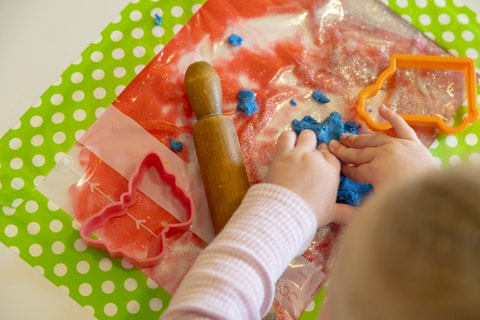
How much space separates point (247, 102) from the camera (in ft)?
2.34

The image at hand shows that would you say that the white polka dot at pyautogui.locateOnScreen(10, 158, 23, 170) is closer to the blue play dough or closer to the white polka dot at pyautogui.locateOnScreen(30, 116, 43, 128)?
the white polka dot at pyautogui.locateOnScreen(30, 116, 43, 128)

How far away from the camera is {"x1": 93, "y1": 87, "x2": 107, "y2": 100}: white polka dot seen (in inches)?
28.0

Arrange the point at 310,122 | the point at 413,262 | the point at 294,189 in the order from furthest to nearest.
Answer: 1. the point at 310,122
2. the point at 294,189
3. the point at 413,262

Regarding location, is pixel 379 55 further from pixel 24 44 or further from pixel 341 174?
pixel 24 44

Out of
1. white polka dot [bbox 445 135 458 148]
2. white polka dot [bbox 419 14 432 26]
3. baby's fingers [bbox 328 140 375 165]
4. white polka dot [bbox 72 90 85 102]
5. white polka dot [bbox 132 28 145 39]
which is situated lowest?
white polka dot [bbox 72 90 85 102]

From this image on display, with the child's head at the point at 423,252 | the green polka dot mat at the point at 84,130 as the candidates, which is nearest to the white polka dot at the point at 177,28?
the green polka dot mat at the point at 84,130

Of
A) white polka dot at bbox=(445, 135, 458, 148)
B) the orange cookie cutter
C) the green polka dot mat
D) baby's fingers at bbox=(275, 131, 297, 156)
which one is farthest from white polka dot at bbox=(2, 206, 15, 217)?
white polka dot at bbox=(445, 135, 458, 148)

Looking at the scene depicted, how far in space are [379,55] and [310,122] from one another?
146 mm

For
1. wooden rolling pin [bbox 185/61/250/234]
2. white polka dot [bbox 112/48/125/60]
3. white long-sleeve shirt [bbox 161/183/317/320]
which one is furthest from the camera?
white polka dot [bbox 112/48/125/60]

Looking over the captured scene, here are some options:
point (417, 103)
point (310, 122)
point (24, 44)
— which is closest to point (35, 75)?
point (24, 44)

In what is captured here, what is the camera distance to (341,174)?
0.66m

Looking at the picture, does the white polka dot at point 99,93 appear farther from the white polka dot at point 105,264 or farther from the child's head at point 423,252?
the child's head at point 423,252

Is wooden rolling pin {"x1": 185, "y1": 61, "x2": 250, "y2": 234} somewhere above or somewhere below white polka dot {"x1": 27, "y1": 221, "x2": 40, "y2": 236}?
above

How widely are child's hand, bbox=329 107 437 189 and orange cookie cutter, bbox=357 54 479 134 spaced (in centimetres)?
4
